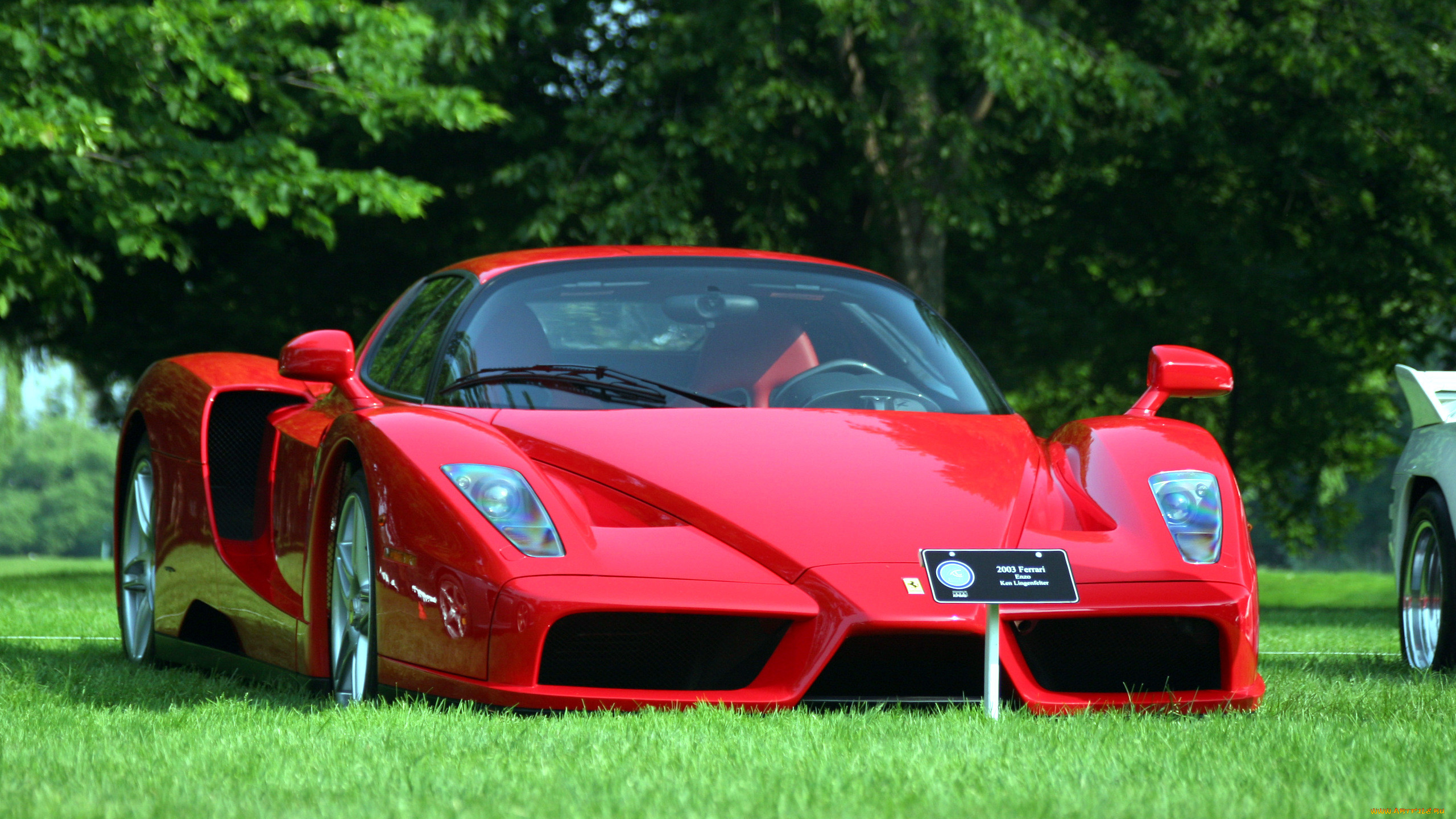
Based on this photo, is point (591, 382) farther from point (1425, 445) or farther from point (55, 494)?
point (55, 494)

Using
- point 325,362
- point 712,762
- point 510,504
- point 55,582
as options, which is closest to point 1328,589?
point 55,582

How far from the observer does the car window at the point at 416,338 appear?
5184 mm

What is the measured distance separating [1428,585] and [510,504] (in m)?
3.87

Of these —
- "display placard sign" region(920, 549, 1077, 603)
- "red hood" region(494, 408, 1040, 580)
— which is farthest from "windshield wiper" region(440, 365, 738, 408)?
"display placard sign" region(920, 549, 1077, 603)

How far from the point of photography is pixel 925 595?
12.8 ft

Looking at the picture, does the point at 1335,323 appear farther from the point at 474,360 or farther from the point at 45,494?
the point at 45,494

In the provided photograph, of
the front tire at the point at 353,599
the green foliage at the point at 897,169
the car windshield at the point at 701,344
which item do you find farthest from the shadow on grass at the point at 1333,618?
the front tire at the point at 353,599

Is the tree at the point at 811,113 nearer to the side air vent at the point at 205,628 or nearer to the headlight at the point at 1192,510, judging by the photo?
the side air vent at the point at 205,628

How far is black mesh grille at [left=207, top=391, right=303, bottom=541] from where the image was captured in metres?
5.75

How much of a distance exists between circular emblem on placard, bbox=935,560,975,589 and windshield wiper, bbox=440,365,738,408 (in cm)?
103

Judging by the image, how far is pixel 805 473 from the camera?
4.32 meters

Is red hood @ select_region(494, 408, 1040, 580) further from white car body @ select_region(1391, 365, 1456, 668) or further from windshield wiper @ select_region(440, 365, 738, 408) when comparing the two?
white car body @ select_region(1391, 365, 1456, 668)

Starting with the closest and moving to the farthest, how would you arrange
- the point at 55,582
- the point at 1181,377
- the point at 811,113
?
1. the point at 1181,377
2. the point at 55,582
3. the point at 811,113

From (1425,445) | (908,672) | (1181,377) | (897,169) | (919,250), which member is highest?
(1181,377)
